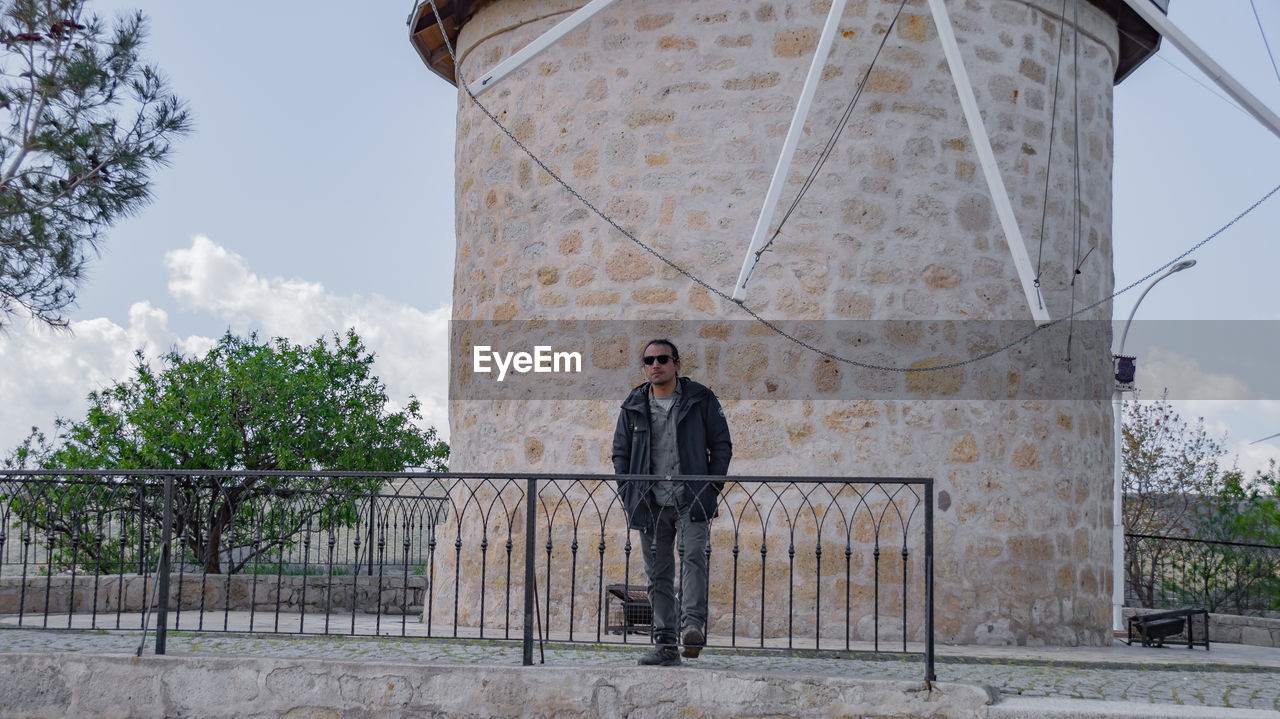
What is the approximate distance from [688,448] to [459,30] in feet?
17.8

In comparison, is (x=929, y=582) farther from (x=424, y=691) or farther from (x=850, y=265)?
(x=850, y=265)

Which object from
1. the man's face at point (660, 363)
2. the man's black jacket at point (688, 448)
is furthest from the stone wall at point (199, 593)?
the man's face at point (660, 363)

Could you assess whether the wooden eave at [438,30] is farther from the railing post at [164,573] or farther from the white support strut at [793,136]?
the railing post at [164,573]

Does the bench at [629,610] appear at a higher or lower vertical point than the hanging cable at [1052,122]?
lower

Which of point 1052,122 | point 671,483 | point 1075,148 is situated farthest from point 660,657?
point 1075,148

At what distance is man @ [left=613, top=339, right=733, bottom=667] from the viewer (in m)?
6.00

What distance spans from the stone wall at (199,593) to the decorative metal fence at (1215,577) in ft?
26.0

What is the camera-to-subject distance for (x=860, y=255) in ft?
27.4

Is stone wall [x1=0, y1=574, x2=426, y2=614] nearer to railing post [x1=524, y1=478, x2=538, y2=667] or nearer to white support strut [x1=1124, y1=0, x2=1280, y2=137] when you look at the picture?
railing post [x1=524, y1=478, x2=538, y2=667]

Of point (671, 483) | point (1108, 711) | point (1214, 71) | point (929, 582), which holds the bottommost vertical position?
point (1108, 711)

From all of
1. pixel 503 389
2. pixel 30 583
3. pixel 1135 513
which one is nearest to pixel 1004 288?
pixel 503 389

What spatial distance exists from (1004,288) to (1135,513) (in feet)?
36.6

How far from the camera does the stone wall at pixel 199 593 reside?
9.41 m

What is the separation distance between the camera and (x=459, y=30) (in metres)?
10.2
